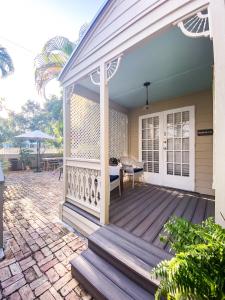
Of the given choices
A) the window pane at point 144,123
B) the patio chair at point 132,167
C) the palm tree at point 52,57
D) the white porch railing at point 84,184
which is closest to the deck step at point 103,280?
the white porch railing at point 84,184

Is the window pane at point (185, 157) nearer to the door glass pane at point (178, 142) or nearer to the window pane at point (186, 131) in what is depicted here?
the door glass pane at point (178, 142)

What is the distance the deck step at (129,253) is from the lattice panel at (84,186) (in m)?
0.57

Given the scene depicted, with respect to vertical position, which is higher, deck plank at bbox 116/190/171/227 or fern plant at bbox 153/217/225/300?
fern plant at bbox 153/217/225/300

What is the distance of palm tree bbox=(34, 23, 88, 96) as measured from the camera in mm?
5828

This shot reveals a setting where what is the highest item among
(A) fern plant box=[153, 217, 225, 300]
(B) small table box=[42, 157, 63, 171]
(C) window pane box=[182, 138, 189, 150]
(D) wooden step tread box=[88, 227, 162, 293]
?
(C) window pane box=[182, 138, 189, 150]

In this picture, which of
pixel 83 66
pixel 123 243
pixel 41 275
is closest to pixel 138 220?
pixel 123 243

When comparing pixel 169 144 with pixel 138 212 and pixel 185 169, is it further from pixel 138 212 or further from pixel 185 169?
pixel 138 212

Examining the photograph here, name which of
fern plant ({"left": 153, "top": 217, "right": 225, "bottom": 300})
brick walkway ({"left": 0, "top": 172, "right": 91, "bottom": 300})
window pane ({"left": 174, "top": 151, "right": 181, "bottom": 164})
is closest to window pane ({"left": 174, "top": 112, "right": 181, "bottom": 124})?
window pane ({"left": 174, "top": 151, "right": 181, "bottom": 164})

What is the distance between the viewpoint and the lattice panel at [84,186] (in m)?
2.73

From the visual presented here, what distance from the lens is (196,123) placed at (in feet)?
13.5

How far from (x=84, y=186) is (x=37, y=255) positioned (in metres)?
1.22

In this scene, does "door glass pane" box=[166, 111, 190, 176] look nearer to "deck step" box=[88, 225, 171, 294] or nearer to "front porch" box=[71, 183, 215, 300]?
"front porch" box=[71, 183, 215, 300]

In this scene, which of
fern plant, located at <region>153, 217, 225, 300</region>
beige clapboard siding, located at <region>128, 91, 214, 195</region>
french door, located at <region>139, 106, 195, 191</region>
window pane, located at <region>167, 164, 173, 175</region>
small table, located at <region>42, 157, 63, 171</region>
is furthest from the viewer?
small table, located at <region>42, 157, 63, 171</region>

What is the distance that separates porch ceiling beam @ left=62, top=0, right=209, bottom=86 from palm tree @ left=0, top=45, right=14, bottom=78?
5257mm
